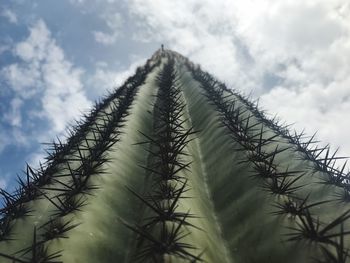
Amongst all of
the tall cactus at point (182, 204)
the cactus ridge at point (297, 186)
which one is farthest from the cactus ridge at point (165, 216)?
the cactus ridge at point (297, 186)

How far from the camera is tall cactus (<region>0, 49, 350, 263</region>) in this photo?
409 cm

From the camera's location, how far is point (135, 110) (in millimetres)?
9016

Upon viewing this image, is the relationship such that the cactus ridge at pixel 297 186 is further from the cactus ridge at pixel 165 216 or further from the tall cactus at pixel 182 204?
the cactus ridge at pixel 165 216

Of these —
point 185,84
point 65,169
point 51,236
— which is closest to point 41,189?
point 65,169

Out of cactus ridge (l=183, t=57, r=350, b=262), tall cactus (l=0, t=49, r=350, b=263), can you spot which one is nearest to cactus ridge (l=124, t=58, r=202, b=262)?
tall cactus (l=0, t=49, r=350, b=263)

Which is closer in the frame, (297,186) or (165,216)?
(165,216)

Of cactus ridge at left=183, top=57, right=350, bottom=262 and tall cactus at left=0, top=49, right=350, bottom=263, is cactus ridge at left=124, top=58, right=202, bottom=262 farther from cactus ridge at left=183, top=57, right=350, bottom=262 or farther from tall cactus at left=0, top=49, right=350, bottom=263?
cactus ridge at left=183, top=57, right=350, bottom=262

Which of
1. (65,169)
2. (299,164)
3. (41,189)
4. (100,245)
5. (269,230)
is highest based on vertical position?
(65,169)

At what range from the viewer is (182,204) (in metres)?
4.79

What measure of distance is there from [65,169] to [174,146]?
1734mm

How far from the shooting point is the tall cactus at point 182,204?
4086mm

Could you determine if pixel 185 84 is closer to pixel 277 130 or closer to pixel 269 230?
pixel 277 130

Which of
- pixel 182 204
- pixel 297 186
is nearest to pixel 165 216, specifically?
pixel 182 204

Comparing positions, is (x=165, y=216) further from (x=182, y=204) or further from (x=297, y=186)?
(x=297, y=186)
